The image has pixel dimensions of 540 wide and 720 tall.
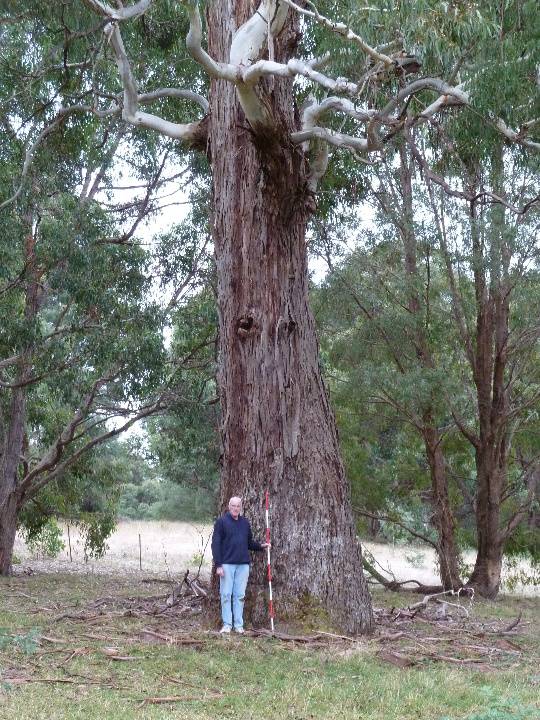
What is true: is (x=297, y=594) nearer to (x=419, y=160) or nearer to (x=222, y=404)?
(x=222, y=404)

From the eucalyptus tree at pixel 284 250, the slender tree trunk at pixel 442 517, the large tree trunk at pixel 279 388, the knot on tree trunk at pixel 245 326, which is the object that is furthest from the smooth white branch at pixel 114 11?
the slender tree trunk at pixel 442 517

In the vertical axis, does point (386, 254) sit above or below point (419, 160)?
below

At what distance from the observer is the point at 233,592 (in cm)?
916

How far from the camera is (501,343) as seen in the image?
1659 centimetres

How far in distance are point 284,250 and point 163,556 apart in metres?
18.1

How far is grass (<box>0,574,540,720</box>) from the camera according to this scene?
580 cm

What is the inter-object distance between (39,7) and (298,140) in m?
5.53

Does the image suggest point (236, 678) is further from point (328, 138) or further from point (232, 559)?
point (328, 138)

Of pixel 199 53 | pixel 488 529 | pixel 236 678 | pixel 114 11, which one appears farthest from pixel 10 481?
pixel 236 678

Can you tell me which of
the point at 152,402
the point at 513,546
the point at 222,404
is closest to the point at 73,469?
the point at 152,402

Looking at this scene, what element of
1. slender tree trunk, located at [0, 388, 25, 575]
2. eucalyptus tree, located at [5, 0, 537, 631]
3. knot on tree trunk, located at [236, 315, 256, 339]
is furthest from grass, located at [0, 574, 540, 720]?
slender tree trunk, located at [0, 388, 25, 575]

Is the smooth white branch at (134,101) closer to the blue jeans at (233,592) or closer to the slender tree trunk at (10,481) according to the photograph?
the blue jeans at (233,592)

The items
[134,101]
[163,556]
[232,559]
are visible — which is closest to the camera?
[232,559]

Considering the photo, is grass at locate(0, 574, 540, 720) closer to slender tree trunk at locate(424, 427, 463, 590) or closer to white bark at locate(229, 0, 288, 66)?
white bark at locate(229, 0, 288, 66)
